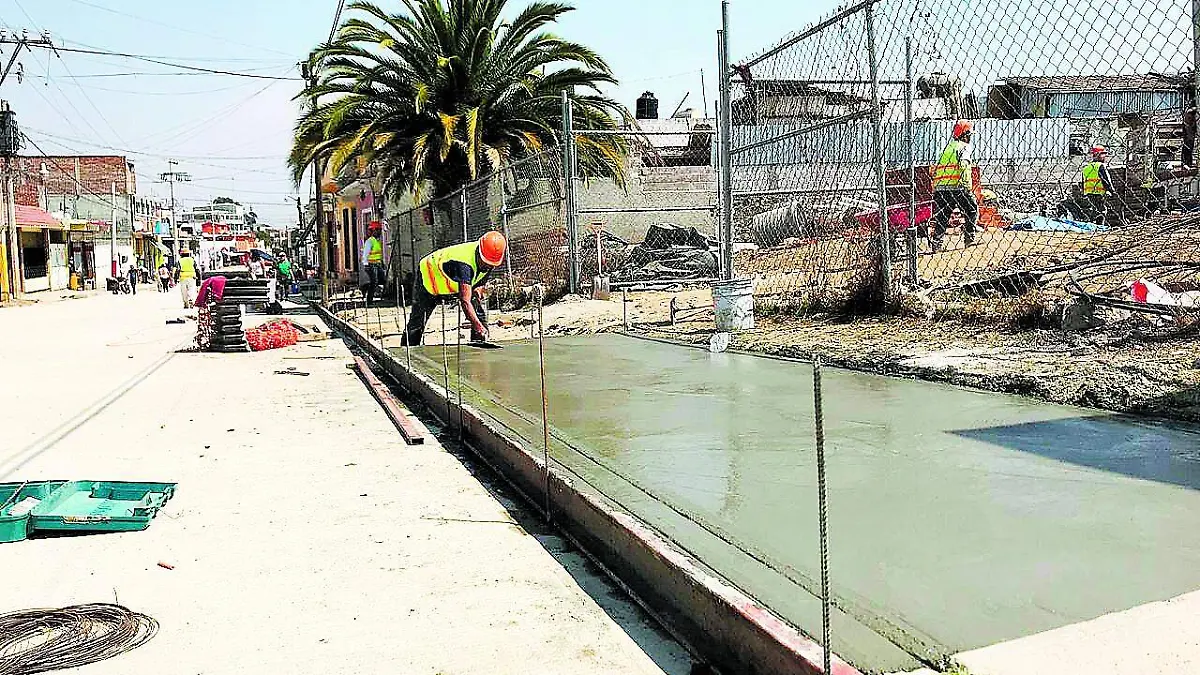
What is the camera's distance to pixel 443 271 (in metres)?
13.4

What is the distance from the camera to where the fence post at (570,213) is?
1850 centimetres

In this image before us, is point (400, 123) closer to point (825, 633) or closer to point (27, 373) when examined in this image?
point (27, 373)

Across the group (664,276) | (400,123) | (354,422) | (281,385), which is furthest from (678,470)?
(400,123)

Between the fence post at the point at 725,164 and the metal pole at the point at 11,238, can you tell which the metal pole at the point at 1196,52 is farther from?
the metal pole at the point at 11,238

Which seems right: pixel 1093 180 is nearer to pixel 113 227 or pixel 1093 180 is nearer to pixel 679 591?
pixel 679 591

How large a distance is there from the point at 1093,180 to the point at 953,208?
1681mm

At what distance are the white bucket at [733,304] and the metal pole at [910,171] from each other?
64.3 inches

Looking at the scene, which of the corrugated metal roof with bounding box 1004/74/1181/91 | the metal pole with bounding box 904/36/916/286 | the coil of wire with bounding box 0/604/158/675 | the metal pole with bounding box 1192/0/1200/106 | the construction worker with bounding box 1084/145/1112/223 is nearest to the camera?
the coil of wire with bounding box 0/604/158/675

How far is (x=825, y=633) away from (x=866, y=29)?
27.7ft

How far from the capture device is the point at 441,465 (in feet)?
23.6

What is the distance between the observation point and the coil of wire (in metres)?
3.80

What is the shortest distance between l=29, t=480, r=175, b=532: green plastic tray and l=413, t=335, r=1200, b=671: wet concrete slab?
2183mm

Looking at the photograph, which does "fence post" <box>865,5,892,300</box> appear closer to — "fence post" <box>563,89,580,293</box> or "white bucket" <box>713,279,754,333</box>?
"white bucket" <box>713,279,754,333</box>

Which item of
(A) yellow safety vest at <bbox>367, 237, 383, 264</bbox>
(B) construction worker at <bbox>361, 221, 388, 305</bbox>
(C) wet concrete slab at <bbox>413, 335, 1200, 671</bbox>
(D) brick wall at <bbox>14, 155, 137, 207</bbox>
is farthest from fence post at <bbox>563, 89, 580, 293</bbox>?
(D) brick wall at <bbox>14, 155, 137, 207</bbox>
